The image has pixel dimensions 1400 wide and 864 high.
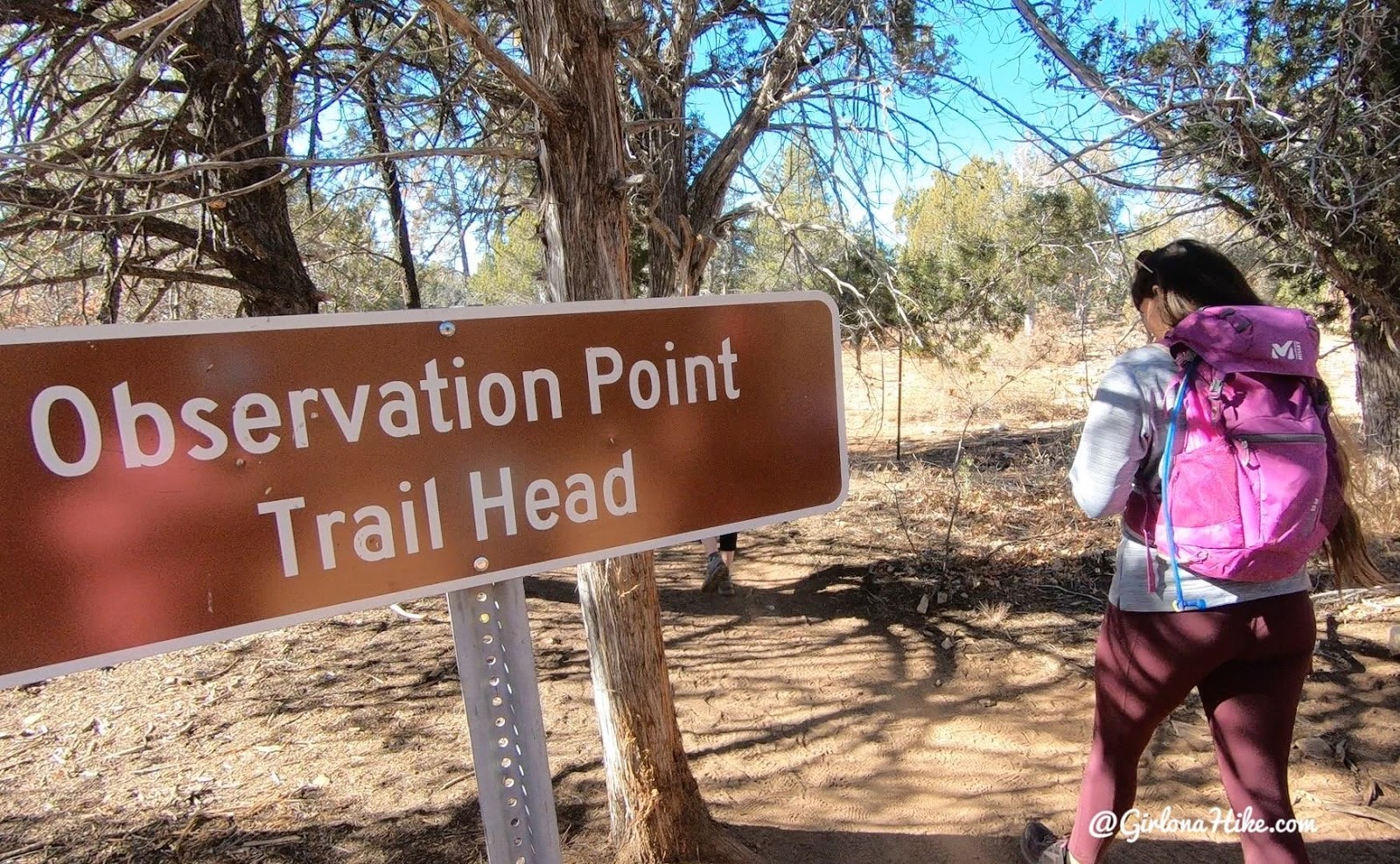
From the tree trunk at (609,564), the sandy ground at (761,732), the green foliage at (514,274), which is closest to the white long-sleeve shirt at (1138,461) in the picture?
the tree trunk at (609,564)

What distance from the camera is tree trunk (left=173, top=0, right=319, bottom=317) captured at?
13.8 feet

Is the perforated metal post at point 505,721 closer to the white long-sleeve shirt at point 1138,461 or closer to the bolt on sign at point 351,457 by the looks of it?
the bolt on sign at point 351,457

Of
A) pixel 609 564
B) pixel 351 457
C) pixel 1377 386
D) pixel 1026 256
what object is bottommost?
pixel 1377 386

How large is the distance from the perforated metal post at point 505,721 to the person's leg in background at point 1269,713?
4.81 feet

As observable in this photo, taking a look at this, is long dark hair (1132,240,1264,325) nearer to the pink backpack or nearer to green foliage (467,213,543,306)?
the pink backpack

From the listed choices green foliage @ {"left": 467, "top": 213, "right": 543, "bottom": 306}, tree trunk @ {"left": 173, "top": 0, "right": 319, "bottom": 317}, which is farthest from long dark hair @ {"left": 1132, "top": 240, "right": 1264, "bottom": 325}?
green foliage @ {"left": 467, "top": 213, "right": 543, "bottom": 306}

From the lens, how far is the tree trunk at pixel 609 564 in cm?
185

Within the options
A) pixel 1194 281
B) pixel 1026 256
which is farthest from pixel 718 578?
pixel 1194 281

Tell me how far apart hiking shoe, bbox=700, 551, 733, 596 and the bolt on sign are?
3983 mm

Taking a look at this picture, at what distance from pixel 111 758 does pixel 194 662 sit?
41.4 inches

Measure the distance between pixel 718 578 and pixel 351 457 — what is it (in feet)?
14.4

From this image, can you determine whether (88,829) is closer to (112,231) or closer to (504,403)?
(112,231)

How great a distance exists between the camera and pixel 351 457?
3.14 feet

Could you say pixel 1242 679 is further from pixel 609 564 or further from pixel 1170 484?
pixel 609 564
